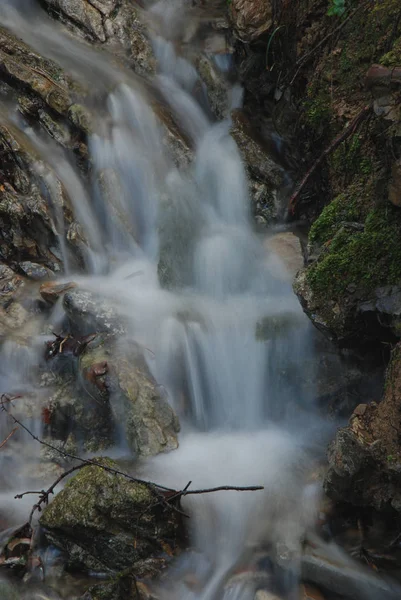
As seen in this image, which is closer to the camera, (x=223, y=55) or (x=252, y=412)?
(x=252, y=412)

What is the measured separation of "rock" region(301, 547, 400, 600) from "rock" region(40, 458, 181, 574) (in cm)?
108

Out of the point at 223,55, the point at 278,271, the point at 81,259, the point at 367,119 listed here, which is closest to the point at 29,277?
the point at 81,259

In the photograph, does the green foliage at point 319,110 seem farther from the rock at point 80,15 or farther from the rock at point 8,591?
the rock at point 80,15

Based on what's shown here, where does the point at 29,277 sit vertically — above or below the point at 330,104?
below

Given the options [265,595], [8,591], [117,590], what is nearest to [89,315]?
[8,591]

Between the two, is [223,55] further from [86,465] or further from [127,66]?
[86,465]

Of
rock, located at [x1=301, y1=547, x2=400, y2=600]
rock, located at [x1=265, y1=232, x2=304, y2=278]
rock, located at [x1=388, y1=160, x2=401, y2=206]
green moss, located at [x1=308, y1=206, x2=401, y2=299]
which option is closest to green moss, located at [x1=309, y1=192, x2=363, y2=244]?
green moss, located at [x1=308, y1=206, x2=401, y2=299]

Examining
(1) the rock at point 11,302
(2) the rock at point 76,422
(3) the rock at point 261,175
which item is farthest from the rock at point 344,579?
(3) the rock at point 261,175

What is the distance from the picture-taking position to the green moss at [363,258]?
11.9 feet

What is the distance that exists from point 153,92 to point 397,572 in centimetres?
771

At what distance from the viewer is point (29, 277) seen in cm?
652

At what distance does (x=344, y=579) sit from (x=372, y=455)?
858 millimetres

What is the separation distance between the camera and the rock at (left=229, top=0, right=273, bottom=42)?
6395 millimetres

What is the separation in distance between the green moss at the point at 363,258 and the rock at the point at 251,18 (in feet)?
12.8
